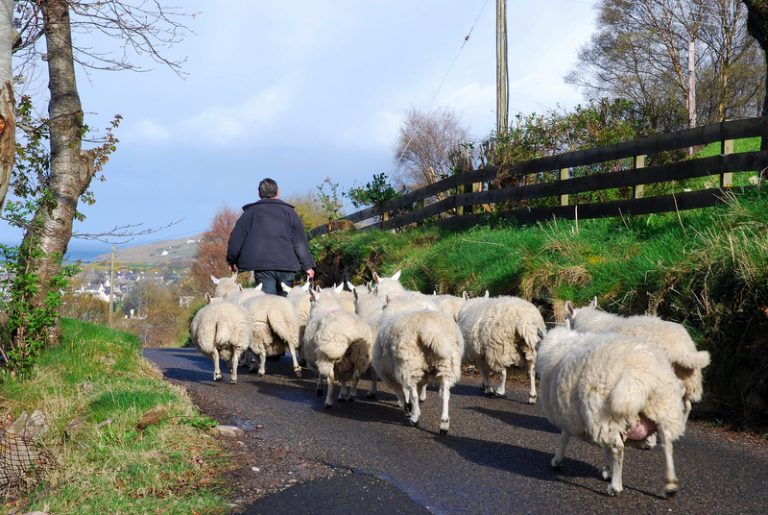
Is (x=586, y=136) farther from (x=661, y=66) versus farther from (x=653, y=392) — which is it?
(x=661, y=66)

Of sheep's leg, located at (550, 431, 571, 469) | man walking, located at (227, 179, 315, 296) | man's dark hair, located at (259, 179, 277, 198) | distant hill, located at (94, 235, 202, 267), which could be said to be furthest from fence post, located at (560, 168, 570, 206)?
distant hill, located at (94, 235, 202, 267)

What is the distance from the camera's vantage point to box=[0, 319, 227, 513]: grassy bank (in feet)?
16.9

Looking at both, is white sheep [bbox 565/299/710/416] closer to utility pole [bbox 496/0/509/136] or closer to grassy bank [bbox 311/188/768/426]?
grassy bank [bbox 311/188/768/426]

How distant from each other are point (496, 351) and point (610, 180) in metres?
5.03

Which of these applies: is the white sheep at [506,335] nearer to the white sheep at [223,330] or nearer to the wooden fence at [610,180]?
the white sheep at [223,330]

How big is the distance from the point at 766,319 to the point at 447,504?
403 cm

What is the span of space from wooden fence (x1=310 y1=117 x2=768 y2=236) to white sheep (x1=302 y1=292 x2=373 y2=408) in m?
5.21

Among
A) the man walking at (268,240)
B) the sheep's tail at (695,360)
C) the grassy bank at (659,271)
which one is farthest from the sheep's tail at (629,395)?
the man walking at (268,240)

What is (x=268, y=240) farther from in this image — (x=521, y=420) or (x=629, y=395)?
(x=629, y=395)

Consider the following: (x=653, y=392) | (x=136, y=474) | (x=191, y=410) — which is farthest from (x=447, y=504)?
(x=191, y=410)

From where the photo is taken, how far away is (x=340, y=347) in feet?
27.2

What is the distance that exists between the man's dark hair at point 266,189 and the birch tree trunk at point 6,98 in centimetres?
732

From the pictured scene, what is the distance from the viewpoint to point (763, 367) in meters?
7.17

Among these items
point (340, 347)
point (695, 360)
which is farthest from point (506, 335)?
point (695, 360)
